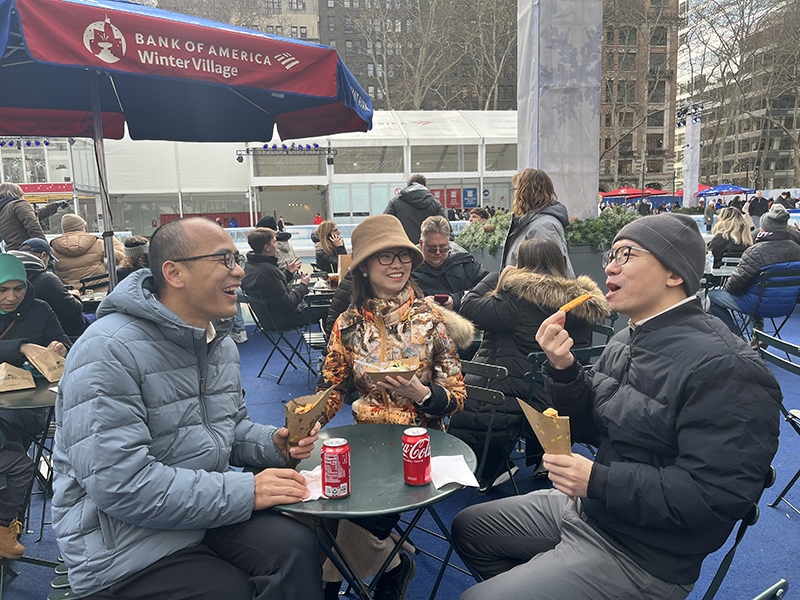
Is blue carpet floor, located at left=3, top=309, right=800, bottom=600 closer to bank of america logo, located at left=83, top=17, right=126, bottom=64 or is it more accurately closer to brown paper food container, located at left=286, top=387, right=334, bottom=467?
brown paper food container, located at left=286, top=387, right=334, bottom=467

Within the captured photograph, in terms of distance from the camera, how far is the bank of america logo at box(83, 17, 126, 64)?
94.3 inches

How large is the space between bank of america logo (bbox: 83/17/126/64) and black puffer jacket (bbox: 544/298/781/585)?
2.53 metres

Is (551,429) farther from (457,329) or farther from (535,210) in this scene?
(535,210)

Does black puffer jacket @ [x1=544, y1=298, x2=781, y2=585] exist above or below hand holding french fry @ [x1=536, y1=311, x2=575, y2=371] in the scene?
below

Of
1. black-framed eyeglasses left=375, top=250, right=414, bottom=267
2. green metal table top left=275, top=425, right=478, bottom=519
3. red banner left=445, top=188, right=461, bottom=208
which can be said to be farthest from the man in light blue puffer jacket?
red banner left=445, top=188, right=461, bottom=208

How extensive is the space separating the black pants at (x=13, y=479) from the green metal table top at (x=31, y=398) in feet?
0.82

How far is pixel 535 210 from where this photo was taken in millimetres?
4809

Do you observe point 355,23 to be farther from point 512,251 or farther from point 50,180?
point 512,251

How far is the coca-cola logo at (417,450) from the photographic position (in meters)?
1.78

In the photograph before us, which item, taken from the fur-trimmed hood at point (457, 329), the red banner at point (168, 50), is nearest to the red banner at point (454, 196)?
the red banner at point (168, 50)

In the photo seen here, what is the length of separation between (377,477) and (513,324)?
164 cm

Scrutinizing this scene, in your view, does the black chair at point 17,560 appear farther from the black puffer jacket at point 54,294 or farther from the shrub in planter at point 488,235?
the shrub in planter at point 488,235

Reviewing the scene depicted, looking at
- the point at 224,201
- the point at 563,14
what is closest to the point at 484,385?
the point at 563,14

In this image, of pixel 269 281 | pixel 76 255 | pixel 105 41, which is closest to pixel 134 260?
pixel 76 255
